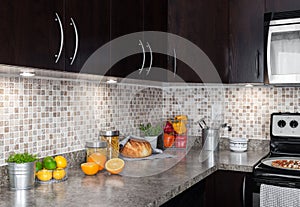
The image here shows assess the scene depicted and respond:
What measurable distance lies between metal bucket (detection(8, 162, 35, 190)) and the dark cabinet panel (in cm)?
148

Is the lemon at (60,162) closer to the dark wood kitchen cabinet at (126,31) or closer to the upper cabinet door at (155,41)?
the dark wood kitchen cabinet at (126,31)

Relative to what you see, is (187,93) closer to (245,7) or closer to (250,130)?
(250,130)

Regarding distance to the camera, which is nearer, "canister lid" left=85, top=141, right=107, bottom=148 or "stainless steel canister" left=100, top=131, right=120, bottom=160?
"canister lid" left=85, top=141, right=107, bottom=148

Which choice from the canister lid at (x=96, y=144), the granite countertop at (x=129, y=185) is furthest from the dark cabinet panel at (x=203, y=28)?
the canister lid at (x=96, y=144)

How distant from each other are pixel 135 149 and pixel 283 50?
128cm

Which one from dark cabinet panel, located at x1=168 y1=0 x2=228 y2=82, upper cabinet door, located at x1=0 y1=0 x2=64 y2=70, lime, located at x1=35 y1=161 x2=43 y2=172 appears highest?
dark cabinet panel, located at x1=168 y1=0 x2=228 y2=82

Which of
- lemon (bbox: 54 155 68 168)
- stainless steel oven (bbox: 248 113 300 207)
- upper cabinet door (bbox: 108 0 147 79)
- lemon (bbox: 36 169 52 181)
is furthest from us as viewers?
stainless steel oven (bbox: 248 113 300 207)

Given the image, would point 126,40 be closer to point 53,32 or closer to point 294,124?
point 53,32

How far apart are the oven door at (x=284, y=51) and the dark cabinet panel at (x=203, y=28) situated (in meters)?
→ 0.34

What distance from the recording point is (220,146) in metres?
3.18

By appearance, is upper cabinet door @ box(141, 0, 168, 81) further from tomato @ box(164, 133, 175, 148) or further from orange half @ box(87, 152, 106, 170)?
orange half @ box(87, 152, 106, 170)

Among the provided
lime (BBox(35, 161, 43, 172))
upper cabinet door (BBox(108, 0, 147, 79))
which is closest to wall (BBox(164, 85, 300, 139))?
upper cabinet door (BBox(108, 0, 147, 79))

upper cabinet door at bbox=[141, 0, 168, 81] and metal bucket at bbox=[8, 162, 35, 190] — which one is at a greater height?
upper cabinet door at bbox=[141, 0, 168, 81]

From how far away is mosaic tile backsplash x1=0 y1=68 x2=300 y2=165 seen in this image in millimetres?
1871
